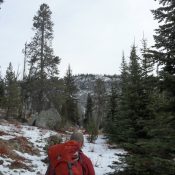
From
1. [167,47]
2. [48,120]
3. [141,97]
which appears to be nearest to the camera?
[167,47]

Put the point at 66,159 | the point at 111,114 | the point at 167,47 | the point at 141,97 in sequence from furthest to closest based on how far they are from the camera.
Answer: the point at 111,114 < the point at 141,97 < the point at 167,47 < the point at 66,159

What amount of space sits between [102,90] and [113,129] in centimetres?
4127

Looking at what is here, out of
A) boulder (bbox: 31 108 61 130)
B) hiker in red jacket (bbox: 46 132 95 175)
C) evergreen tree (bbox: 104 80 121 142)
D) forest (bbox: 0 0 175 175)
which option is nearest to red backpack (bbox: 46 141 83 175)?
hiker in red jacket (bbox: 46 132 95 175)

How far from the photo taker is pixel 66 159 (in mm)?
5562

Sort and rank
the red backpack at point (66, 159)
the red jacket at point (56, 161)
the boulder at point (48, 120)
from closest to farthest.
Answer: the red backpack at point (66, 159)
the red jacket at point (56, 161)
the boulder at point (48, 120)

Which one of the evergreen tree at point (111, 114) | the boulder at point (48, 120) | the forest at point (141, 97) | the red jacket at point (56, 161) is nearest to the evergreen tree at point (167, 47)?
the forest at point (141, 97)

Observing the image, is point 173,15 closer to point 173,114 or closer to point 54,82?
point 173,114

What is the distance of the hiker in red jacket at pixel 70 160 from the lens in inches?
219

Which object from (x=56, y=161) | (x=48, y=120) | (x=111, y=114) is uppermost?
(x=111, y=114)

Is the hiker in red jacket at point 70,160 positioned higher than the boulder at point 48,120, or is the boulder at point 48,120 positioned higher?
the boulder at point 48,120

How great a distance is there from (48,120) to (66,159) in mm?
29396

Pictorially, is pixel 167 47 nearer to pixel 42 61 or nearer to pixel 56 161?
pixel 56 161

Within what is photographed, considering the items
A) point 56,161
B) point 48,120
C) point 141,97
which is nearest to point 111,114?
point 48,120

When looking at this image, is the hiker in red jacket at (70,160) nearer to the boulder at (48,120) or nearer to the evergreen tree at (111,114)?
the evergreen tree at (111,114)
